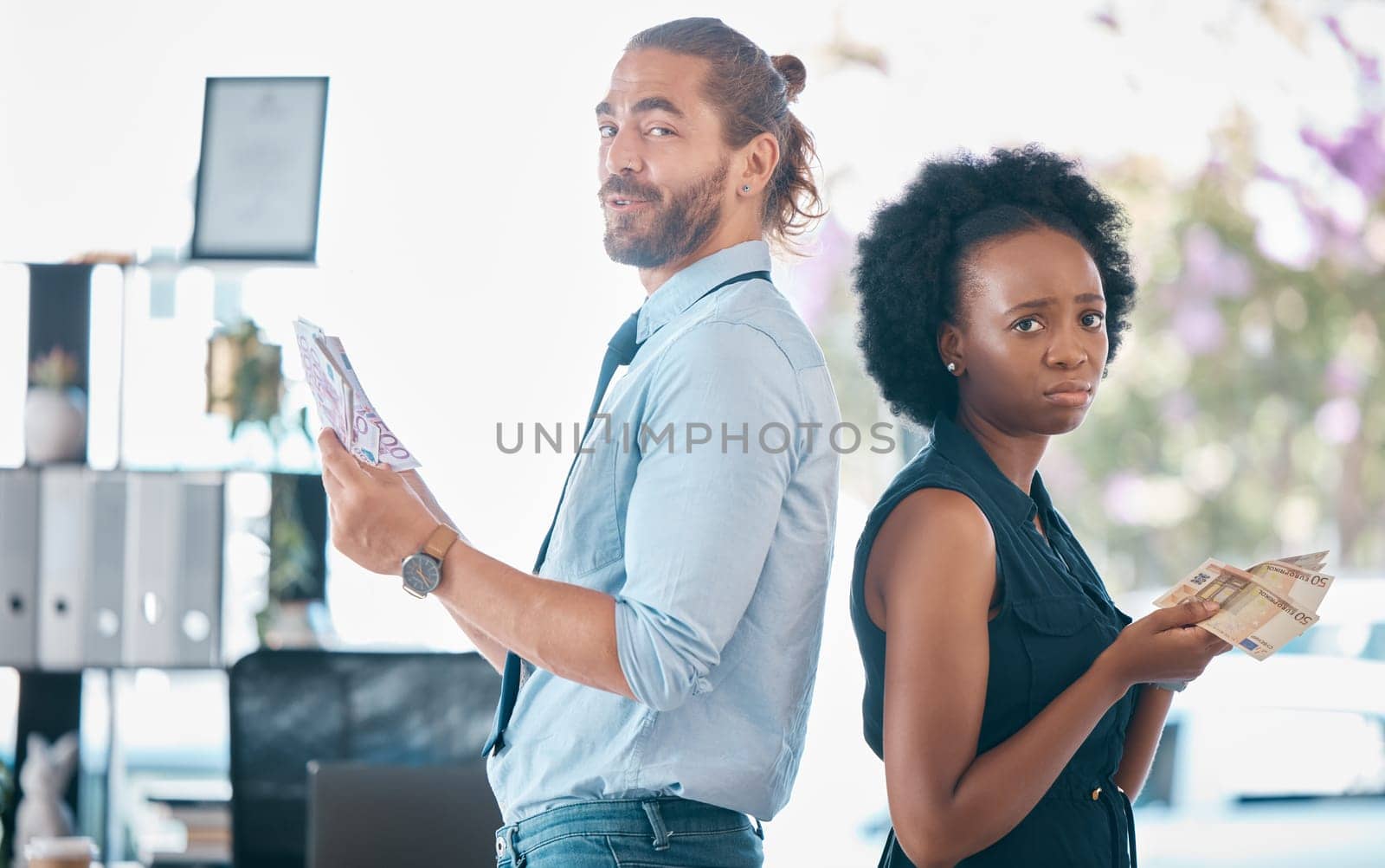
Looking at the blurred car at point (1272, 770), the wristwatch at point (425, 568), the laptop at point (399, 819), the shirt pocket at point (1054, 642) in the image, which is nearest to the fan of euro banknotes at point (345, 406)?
the wristwatch at point (425, 568)

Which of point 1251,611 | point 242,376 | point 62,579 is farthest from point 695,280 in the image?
point 62,579

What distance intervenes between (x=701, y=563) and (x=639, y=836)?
27cm

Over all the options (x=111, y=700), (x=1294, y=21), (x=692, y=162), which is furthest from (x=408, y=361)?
(x=1294, y=21)

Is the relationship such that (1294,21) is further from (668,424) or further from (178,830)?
(178,830)

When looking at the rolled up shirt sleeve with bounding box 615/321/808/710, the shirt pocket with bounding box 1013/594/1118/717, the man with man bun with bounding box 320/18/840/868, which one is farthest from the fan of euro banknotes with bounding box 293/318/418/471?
the shirt pocket with bounding box 1013/594/1118/717

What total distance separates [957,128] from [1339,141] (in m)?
1.15

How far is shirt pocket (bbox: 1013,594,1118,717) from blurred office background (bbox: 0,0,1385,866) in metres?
1.68

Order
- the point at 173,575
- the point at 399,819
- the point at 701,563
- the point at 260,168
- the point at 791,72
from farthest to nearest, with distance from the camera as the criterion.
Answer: the point at 260,168, the point at 173,575, the point at 399,819, the point at 791,72, the point at 701,563

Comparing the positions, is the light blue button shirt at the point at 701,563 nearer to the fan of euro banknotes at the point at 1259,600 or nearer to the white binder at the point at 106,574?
the fan of euro banknotes at the point at 1259,600

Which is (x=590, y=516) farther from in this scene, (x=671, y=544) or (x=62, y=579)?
(x=62, y=579)

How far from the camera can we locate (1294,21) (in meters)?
3.69

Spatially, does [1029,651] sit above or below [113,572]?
above

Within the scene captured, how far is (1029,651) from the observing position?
4.63 ft

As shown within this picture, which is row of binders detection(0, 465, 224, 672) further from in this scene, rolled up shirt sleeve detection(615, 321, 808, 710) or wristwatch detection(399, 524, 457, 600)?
rolled up shirt sleeve detection(615, 321, 808, 710)
